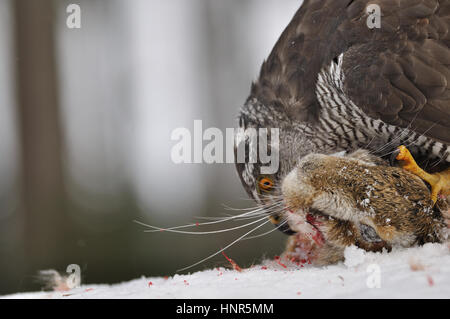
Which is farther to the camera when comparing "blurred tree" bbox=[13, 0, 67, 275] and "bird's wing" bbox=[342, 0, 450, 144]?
"blurred tree" bbox=[13, 0, 67, 275]

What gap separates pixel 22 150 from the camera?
4035 mm

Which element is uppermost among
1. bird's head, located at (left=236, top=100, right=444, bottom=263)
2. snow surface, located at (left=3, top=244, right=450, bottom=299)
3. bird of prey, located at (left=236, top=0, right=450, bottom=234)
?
bird of prey, located at (left=236, top=0, right=450, bottom=234)

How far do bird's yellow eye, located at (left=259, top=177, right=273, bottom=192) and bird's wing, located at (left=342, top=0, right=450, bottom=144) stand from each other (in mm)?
507

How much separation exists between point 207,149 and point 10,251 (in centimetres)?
219

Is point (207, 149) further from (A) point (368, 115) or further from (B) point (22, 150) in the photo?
(B) point (22, 150)

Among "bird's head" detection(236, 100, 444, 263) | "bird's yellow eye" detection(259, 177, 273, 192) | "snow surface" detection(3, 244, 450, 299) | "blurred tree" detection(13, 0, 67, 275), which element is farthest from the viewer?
"blurred tree" detection(13, 0, 67, 275)

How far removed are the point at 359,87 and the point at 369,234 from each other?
57cm

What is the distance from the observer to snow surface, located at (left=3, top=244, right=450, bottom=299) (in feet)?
3.11

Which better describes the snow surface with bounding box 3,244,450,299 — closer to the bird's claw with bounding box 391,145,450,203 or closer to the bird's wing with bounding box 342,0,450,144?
the bird's claw with bounding box 391,145,450,203

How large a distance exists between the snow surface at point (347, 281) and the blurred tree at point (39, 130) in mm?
2940

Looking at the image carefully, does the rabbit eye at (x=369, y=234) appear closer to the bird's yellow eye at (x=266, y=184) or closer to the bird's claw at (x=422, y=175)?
the bird's claw at (x=422, y=175)

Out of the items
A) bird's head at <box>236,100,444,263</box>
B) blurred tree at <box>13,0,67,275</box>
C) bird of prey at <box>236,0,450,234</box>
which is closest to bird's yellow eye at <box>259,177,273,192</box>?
bird of prey at <box>236,0,450,234</box>

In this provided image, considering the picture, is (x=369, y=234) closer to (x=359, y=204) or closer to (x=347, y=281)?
(x=359, y=204)
